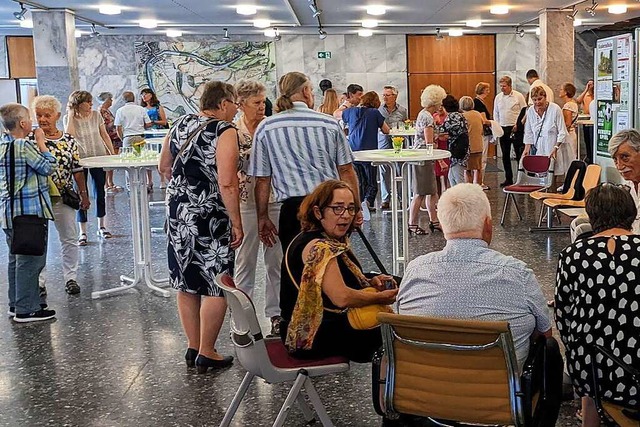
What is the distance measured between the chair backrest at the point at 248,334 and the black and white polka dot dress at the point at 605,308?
1125 millimetres

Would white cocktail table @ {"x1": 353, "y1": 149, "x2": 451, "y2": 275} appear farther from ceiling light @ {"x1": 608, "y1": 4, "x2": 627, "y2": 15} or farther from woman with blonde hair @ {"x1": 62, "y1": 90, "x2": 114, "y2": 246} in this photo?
ceiling light @ {"x1": 608, "y1": 4, "x2": 627, "y2": 15}

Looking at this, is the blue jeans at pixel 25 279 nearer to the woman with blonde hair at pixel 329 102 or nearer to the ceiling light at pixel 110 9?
the woman with blonde hair at pixel 329 102

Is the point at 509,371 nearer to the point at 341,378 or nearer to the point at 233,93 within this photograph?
the point at 341,378

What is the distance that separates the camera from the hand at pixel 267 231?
4523 mm

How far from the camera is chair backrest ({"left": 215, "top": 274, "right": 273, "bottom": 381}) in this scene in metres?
2.90

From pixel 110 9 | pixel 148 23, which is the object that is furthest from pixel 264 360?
pixel 148 23

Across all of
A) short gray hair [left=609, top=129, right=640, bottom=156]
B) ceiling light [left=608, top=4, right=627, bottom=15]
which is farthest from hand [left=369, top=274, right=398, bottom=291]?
ceiling light [left=608, top=4, right=627, bottom=15]

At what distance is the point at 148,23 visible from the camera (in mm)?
14328

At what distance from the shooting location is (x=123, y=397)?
3881mm

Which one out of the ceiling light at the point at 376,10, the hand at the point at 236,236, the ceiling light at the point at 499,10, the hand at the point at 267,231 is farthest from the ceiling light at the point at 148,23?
the hand at the point at 236,236

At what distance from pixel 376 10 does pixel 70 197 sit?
8.64m

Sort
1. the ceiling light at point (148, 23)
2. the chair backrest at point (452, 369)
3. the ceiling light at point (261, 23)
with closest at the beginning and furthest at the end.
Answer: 1. the chair backrest at point (452, 369)
2. the ceiling light at point (148, 23)
3. the ceiling light at point (261, 23)

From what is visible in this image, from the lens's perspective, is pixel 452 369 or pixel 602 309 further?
pixel 602 309

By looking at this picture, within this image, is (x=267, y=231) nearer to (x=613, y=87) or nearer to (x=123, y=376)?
(x=123, y=376)
